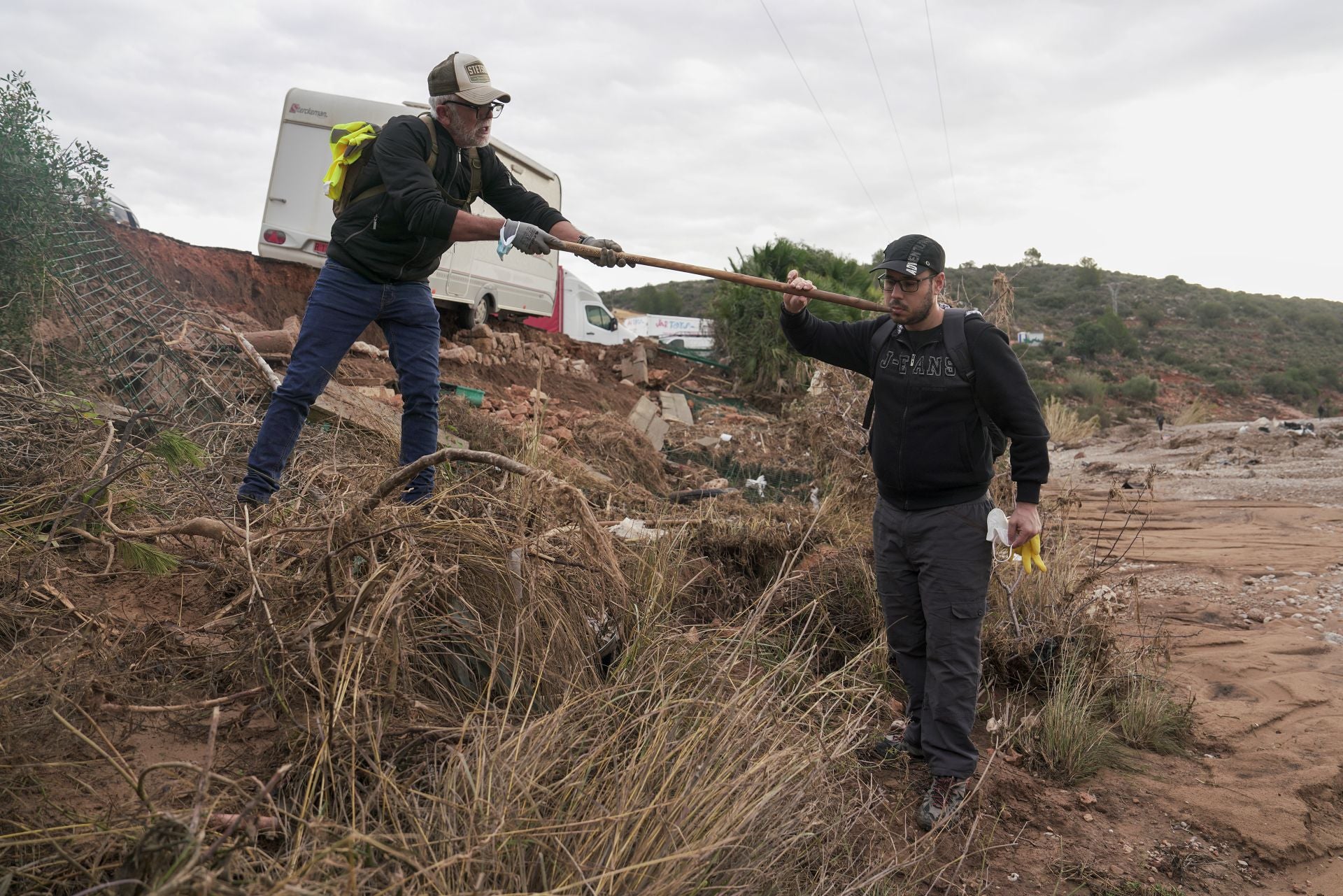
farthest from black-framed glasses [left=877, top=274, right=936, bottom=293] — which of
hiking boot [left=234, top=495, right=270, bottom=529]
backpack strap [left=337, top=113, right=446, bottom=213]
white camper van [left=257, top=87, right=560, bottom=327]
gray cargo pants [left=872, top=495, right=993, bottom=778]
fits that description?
white camper van [left=257, top=87, right=560, bottom=327]

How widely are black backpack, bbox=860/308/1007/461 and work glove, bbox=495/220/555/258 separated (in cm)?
130

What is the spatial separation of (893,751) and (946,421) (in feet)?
4.00

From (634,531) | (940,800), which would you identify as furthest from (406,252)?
(940,800)

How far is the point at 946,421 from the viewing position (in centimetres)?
335

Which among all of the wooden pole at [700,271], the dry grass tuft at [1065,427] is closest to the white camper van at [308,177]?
the wooden pole at [700,271]

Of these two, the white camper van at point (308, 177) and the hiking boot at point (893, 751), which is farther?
the white camper van at point (308, 177)

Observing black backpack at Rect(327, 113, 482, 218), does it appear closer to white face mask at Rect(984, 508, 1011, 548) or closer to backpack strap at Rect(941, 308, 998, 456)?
backpack strap at Rect(941, 308, 998, 456)

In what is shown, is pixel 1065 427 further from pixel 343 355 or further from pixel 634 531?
pixel 343 355

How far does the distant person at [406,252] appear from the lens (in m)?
3.86

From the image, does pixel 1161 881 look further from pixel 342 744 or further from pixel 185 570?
pixel 185 570

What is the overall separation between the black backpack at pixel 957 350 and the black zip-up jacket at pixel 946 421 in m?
0.01

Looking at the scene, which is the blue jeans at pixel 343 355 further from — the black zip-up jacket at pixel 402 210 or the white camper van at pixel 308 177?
the white camper van at pixel 308 177

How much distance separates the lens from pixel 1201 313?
129 ft

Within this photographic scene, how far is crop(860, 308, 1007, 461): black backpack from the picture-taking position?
330 centimetres
